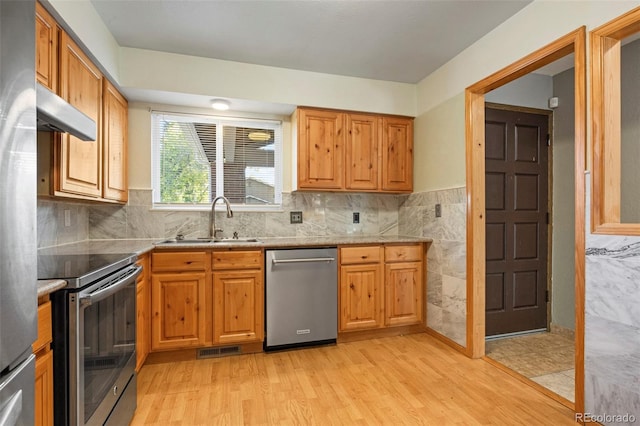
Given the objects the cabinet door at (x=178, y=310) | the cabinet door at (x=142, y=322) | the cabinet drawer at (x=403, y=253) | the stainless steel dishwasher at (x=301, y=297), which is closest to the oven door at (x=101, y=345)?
the cabinet door at (x=142, y=322)

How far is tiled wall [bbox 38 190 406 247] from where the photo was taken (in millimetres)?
2504

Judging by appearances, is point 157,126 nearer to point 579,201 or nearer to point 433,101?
point 433,101

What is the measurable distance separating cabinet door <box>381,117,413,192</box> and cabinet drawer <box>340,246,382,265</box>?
739 millimetres

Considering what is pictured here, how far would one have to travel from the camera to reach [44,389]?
3.53 ft

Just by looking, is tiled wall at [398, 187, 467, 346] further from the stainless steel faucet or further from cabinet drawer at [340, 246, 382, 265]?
the stainless steel faucet

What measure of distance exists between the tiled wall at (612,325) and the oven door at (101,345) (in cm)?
241

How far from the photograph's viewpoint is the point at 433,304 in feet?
9.95

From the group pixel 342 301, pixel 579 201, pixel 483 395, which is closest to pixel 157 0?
pixel 342 301

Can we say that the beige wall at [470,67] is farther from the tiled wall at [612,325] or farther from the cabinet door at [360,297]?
the cabinet door at [360,297]

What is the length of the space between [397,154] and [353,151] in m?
0.51

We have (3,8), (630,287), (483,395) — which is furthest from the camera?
(483,395)

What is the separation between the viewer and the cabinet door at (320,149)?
3.07 metres

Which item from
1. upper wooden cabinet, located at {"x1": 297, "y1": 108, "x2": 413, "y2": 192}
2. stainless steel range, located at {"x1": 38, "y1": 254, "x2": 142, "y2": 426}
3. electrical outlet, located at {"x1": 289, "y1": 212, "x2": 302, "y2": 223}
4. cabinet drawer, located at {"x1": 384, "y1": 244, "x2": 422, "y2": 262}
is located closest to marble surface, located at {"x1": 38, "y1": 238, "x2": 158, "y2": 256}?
stainless steel range, located at {"x1": 38, "y1": 254, "x2": 142, "y2": 426}

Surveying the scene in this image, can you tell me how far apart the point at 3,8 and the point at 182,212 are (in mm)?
2555
